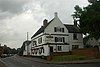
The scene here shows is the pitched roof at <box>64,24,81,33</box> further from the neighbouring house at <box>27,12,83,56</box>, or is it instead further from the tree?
the tree

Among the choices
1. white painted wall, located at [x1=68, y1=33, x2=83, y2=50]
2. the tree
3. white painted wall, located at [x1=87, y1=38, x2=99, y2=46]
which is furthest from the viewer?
white painted wall, located at [x1=68, y1=33, x2=83, y2=50]

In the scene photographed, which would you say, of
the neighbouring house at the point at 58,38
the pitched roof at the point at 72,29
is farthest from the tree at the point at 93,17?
the pitched roof at the point at 72,29

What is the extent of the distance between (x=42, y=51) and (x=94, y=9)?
77.9 feet

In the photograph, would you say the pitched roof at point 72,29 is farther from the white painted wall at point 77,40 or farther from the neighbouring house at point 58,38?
the white painted wall at point 77,40

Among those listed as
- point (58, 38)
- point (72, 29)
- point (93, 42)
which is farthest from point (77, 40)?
point (58, 38)

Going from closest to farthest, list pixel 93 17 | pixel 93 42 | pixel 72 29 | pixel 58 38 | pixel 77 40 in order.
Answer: pixel 93 17
pixel 58 38
pixel 93 42
pixel 77 40
pixel 72 29

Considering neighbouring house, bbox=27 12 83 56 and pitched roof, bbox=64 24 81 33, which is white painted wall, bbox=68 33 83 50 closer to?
neighbouring house, bbox=27 12 83 56

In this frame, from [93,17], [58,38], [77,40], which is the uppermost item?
[93,17]

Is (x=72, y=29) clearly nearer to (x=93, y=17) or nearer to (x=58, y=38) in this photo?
(x=58, y=38)

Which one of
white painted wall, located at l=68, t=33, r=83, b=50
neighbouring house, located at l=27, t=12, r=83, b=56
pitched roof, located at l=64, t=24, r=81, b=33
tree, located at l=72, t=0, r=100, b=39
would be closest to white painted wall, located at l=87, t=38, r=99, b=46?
white painted wall, located at l=68, t=33, r=83, b=50

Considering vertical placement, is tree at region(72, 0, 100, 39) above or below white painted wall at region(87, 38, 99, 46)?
above

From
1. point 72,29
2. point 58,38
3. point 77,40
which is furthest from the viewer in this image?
point 72,29

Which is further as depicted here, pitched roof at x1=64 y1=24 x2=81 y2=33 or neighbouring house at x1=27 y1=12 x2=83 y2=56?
pitched roof at x1=64 y1=24 x2=81 y2=33

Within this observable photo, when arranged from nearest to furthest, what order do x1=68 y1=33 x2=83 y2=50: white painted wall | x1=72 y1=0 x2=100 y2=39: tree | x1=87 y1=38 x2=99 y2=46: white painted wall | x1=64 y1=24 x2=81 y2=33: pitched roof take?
x1=72 y1=0 x2=100 y2=39: tree → x1=87 y1=38 x2=99 y2=46: white painted wall → x1=68 y1=33 x2=83 y2=50: white painted wall → x1=64 y1=24 x2=81 y2=33: pitched roof
